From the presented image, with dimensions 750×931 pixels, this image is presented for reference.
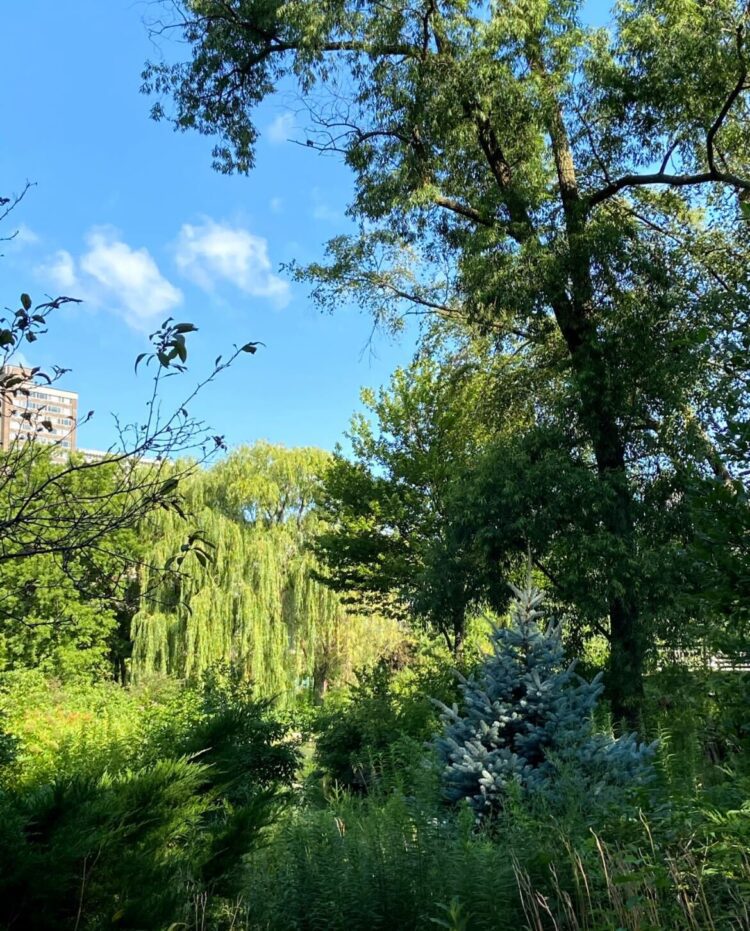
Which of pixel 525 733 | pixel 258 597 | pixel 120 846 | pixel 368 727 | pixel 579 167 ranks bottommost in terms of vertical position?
pixel 120 846

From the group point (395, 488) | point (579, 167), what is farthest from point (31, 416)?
point (395, 488)

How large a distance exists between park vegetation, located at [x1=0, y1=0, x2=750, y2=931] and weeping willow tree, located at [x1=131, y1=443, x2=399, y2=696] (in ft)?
1.29

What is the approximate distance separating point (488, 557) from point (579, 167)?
20.5ft

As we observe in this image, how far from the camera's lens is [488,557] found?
10750 millimetres

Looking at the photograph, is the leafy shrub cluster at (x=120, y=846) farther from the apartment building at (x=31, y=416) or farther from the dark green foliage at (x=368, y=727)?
the dark green foliage at (x=368, y=727)

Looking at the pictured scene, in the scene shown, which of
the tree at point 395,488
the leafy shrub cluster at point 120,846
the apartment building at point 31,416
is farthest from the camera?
the tree at point 395,488

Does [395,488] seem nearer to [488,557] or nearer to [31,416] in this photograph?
[488,557]

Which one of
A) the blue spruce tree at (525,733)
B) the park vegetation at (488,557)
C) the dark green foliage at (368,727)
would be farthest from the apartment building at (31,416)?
the dark green foliage at (368,727)

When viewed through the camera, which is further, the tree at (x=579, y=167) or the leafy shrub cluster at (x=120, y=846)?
the tree at (x=579, y=167)

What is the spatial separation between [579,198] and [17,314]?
34.2 feet

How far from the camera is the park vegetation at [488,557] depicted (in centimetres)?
287

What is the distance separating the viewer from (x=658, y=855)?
9.14 ft

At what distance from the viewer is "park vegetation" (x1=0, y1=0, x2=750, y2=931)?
2867 mm

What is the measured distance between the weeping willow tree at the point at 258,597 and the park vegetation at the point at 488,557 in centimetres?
39
